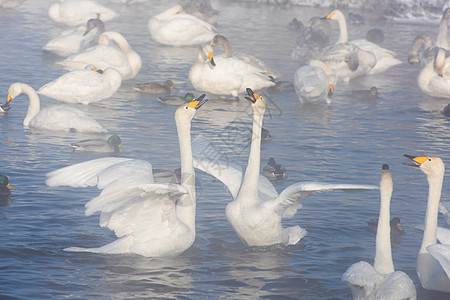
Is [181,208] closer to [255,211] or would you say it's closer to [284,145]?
[255,211]

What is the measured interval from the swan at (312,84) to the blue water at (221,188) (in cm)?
30

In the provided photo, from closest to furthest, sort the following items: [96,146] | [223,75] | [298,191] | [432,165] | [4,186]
Answer: [298,191] < [432,165] < [4,186] < [96,146] < [223,75]

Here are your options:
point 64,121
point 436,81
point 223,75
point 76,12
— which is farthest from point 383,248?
point 76,12

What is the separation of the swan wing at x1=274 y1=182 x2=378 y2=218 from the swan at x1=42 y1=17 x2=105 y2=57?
13.1 metres

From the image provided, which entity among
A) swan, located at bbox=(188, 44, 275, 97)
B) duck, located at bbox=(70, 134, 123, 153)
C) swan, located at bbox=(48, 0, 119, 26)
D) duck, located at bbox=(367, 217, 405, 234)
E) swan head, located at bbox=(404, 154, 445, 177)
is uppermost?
swan head, located at bbox=(404, 154, 445, 177)

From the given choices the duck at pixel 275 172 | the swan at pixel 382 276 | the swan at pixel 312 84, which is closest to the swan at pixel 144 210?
the swan at pixel 382 276

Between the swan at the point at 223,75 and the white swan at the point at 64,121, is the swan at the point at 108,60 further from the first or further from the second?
the white swan at the point at 64,121

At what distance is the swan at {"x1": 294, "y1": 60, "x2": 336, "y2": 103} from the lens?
1656 centimetres

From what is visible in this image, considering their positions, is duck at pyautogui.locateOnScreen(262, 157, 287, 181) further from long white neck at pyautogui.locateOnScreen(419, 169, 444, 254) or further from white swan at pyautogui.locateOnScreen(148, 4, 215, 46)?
white swan at pyautogui.locateOnScreen(148, 4, 215, 46)

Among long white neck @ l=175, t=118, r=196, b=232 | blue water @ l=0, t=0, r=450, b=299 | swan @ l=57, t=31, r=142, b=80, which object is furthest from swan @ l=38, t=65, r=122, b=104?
long white neck @ l=175, t=118, r=196, b=232

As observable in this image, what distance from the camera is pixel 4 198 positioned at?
9930 mm

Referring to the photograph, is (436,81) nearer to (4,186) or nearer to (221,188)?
(221,188)

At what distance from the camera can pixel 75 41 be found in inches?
831

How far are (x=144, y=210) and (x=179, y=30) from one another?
15.7 metres
